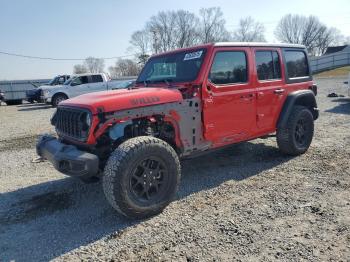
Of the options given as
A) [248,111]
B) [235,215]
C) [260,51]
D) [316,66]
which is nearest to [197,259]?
[235,215]

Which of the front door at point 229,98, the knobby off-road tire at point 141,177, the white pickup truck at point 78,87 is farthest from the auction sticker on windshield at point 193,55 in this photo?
the white pickup truck at point 78,87

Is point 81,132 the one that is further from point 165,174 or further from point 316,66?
point 316,66

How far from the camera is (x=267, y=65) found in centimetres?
560

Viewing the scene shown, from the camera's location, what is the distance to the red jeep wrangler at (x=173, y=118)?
12.6 feet

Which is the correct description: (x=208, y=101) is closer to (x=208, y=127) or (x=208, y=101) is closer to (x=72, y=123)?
(x=208, y=127)

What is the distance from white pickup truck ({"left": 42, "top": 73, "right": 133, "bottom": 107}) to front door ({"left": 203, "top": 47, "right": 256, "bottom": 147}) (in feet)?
45.5

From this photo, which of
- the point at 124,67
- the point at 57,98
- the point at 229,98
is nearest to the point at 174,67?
the point at 229,98

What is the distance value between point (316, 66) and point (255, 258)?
4035 cm

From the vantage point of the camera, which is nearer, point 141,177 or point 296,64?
point 141,177

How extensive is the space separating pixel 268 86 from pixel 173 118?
205 cm

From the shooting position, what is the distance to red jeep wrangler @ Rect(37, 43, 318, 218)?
12.6 feet

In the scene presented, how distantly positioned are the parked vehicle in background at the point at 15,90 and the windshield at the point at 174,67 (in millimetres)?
24046

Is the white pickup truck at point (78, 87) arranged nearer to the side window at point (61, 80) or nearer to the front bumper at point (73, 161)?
the side window at point (61, 80)

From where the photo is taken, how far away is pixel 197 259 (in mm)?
3078
